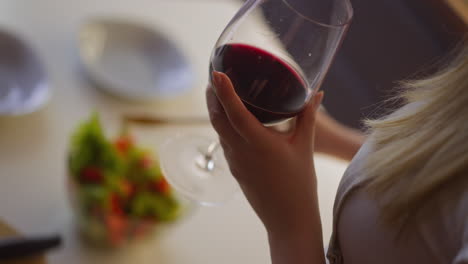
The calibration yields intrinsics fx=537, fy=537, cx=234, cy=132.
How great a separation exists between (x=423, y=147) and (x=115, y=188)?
376mm

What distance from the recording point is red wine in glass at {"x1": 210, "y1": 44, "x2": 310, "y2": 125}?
376mm

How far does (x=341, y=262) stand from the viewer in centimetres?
37

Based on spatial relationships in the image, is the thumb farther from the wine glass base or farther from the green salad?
the green salad

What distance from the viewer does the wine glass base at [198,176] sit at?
48 cm

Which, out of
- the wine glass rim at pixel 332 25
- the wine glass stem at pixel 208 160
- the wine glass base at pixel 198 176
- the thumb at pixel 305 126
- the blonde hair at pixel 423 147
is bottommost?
the wine glass base at pixel 198 176

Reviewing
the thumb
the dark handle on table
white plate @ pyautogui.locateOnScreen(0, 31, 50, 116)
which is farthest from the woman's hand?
white plate @ pyautogui.locateOnScreen(0, 31, 50, 116)

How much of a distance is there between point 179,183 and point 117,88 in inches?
13.1

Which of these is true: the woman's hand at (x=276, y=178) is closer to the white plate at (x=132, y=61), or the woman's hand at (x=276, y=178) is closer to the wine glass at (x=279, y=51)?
the wine glass at (x=279, y=51)

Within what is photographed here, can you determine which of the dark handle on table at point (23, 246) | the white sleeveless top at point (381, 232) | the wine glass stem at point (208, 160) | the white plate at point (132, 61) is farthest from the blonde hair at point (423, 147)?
the white plate at point (132, 61)

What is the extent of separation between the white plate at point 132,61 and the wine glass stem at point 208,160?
1.00 ft

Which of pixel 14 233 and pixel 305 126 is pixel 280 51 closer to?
pixel 305 126

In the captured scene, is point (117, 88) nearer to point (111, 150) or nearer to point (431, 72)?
point (111, 150)

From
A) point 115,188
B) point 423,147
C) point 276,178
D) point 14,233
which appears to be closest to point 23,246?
point 14,233

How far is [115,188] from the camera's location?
61 centimetres
